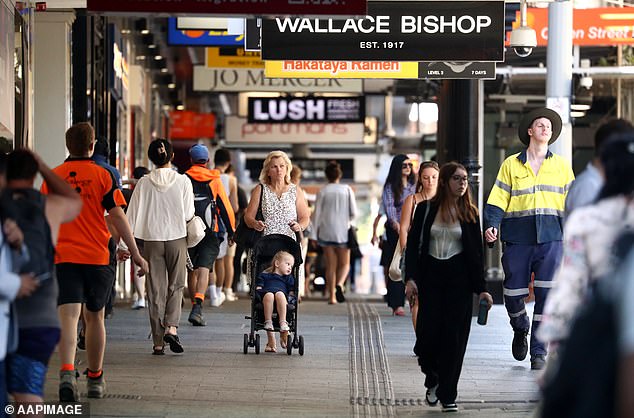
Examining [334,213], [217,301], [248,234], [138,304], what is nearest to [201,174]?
[248,234]

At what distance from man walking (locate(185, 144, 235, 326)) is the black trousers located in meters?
5.11

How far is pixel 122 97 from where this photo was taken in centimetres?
2116

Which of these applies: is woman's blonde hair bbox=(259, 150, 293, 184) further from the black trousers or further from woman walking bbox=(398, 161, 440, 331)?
the black trousers

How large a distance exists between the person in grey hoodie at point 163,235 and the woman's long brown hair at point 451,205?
315cm

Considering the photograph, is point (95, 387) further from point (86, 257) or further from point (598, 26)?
point (598, 26)

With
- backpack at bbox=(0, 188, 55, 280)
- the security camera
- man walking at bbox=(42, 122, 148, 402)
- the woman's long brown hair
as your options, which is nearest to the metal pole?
the security camera

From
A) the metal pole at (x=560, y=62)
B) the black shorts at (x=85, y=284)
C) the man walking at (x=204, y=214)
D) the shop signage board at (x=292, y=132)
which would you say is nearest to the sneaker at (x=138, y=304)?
the man walking at (x=204, y=214)

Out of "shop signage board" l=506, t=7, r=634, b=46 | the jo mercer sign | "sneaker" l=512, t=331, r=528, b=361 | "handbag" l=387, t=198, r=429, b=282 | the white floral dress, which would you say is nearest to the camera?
the white floral dress

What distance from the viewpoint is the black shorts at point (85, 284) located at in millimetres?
8898

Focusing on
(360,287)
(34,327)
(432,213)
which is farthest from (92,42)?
(360,287)

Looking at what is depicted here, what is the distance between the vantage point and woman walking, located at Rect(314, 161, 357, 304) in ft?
59.1

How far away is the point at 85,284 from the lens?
9.03 m

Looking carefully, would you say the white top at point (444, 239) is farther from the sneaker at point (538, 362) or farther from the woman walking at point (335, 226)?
the woman walking at point (335, 226)

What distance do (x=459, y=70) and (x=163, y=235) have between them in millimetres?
3411
